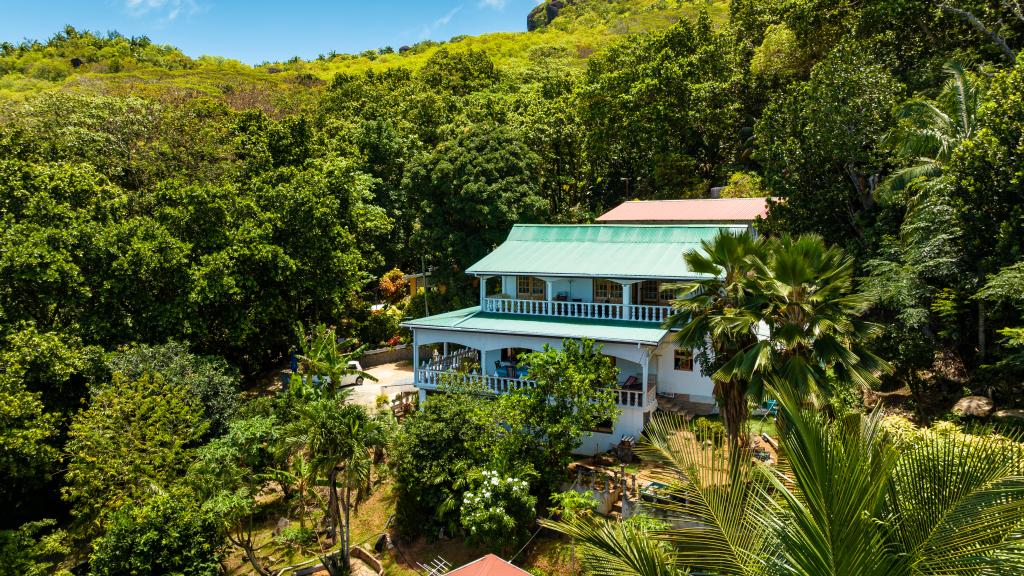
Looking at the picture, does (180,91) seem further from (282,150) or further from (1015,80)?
(1015,80)

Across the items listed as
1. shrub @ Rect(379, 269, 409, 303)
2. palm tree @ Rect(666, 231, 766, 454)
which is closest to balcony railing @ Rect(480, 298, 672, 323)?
palm tree @ Rect(666, 231, 766, 454)

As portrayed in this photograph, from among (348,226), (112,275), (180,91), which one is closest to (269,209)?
(348,226)

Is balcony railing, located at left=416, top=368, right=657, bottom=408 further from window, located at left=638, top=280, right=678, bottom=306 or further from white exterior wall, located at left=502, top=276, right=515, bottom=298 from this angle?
white exterior wall, located at left=502, top=276, right=515, bottom=298

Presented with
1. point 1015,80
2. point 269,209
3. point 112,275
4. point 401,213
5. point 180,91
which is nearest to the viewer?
point 1015,80

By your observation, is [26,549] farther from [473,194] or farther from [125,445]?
[473,194]

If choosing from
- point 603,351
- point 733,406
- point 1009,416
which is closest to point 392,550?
point 603,351

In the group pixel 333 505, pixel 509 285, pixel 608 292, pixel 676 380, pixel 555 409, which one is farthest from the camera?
pixel 509 285
